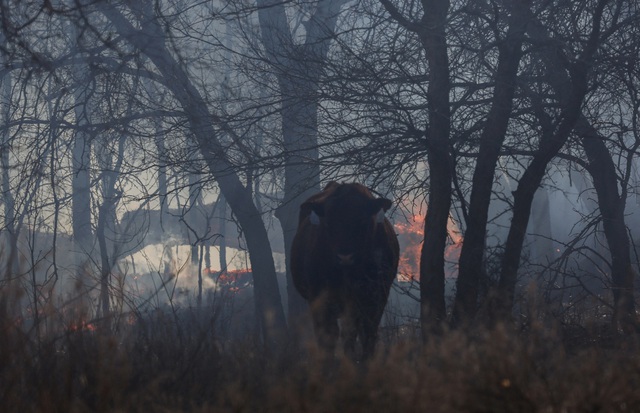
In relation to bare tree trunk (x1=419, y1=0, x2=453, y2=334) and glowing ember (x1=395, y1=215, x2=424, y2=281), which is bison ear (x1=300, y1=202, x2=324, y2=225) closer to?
bare tree trunk (x1=419, y1=0, x2=453, y2=334)

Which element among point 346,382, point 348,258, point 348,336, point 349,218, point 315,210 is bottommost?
point 346,382

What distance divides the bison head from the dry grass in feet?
11.1

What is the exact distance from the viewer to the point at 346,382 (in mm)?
→ 3576

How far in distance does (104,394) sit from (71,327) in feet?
4.19

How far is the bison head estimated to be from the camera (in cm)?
827

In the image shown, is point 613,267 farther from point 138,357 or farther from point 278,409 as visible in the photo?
point 278,409

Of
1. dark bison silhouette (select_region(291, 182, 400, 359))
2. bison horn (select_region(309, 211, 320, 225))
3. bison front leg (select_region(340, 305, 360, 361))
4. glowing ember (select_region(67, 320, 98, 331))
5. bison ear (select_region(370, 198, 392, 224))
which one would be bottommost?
bison front leg (select_region(340, 305, 360, 361))

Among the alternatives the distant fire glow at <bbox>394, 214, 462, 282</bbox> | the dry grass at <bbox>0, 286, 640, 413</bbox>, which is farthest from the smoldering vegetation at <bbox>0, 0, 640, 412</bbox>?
the distant fire glow at <bbox>394, 214, 462, 282</bbox>

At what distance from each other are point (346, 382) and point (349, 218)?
4.84m

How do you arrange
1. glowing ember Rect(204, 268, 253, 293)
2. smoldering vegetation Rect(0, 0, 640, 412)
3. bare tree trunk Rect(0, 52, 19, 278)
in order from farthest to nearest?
glowing ember Rect(204, 268, 253, 293) → bare tree trunk Rect(0, 52, 19, 278) → smoldering vegetation Rect(0, 0, 640, 412)

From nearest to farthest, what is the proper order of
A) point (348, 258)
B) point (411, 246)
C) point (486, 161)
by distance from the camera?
point (348, 258) → point (486, 161) → point (411, 246)

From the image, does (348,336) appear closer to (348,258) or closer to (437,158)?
(348,258)

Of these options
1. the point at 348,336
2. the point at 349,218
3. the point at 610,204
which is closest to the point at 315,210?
the point at 349,218

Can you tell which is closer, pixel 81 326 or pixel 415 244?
pixel 81 326
